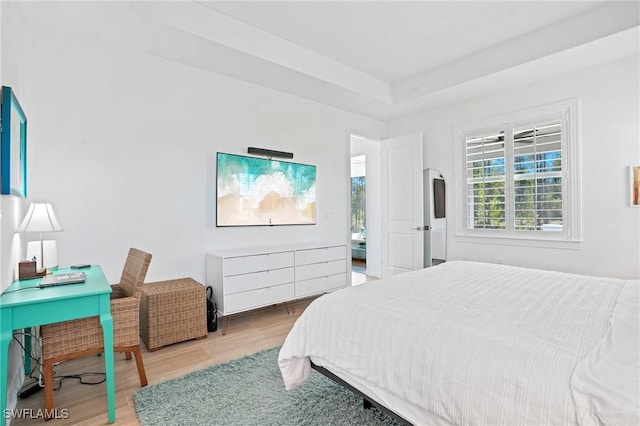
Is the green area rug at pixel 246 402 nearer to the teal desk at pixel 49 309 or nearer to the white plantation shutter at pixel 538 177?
the teal desk at pixel 49 309

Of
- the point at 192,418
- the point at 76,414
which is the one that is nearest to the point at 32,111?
the point at 76,414

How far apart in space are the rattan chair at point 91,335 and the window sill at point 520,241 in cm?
380

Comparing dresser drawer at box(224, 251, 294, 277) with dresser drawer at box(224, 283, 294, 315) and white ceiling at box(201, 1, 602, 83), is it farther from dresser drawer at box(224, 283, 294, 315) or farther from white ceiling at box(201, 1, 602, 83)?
white ceiling at box(201, 1, 602, 83)

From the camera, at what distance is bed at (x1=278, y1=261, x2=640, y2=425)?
40.3 inches

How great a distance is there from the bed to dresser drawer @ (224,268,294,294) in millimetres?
1491

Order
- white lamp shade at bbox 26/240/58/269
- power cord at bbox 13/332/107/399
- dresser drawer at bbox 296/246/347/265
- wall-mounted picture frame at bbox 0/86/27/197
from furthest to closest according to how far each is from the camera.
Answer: dresser drawer at bbox 296/246/347/265, white lamp shade at bbox 26/240/58/269, power cord at bbox 13/332/107/399, wall-mounted picture frame at bbox 0/86/27/197

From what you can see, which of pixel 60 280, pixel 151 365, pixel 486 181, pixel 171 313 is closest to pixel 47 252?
pixel 60 280

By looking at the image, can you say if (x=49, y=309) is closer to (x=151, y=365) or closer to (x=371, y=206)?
(x=151, y=365)

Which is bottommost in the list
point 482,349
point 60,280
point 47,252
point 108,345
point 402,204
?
point 108,345

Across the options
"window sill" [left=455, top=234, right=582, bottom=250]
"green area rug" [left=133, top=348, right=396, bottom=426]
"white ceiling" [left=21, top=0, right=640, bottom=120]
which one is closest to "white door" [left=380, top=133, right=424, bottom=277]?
"window sill" [left=455, top=234, right=582, bottom=250]

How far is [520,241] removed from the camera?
3.95m

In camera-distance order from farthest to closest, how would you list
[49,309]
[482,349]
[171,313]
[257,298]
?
[257,298] → [171,313] → [49,309] → [482,349]

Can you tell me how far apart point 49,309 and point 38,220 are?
83 centimetres

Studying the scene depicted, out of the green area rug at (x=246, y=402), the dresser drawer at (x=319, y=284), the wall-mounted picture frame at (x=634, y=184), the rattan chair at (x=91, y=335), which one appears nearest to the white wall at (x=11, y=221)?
the rattan chair at (x=91, y=335)
